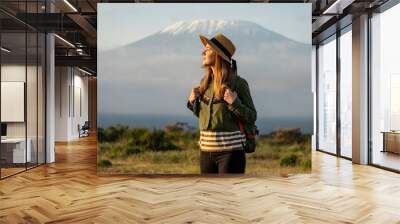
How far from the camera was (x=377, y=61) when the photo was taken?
7.88 meters

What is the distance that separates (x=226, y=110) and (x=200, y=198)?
145 cm

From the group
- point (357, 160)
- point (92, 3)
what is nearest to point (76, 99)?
point (92, 3)

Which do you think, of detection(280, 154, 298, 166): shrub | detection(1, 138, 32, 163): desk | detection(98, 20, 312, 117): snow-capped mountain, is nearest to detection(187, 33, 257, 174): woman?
Result: detection(98, 20, 312, 117): snow-capped mountain

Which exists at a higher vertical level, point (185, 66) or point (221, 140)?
point (185, 66)

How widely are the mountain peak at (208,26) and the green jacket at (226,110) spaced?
84cm

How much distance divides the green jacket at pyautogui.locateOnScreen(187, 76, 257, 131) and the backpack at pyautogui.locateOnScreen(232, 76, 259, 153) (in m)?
0.06

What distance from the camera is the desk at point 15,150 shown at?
630 centimetres

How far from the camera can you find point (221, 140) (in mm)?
5801

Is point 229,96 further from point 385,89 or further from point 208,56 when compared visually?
point 385,89

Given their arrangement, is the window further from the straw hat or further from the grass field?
the straw hat

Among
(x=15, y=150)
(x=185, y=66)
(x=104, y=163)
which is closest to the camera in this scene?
(x=185, y=66)

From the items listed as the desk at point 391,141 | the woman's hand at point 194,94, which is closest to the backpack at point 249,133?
the woman's hand at point 194,94

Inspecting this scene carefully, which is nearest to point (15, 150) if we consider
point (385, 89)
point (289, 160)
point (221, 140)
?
point (221, 140)

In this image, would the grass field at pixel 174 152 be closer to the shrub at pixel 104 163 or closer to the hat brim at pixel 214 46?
the shrub at pixel 104 163
